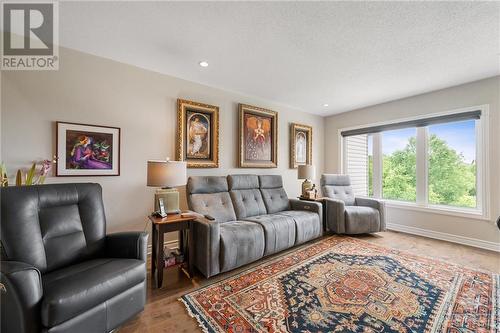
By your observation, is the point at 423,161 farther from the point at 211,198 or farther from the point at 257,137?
the point at 211,198

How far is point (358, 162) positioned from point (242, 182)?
291 centimetres

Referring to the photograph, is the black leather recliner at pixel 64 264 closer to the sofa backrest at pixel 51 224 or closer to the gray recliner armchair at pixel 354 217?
the sofa backrest at pixel 51 224

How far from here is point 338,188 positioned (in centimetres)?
423

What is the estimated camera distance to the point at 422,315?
165 cm

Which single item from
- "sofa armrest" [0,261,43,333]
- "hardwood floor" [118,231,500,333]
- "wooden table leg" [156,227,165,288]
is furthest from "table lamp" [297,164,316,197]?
"sofa armrest" [0,261,43,333]

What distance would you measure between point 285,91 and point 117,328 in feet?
11.8

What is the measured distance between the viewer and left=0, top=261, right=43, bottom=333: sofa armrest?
3.61 feet

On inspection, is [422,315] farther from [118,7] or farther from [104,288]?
[118,7]

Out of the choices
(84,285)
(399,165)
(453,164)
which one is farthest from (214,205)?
(453,164)

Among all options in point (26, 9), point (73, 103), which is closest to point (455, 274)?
point (73, 103)

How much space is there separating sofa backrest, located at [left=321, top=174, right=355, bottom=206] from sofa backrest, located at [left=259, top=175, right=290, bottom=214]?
0.96 m

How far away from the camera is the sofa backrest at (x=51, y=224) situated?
1438mm

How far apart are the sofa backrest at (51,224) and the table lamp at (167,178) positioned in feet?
1.65

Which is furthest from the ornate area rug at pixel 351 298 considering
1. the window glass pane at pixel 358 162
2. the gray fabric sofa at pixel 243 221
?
the window glass pane at pixel 358 162
